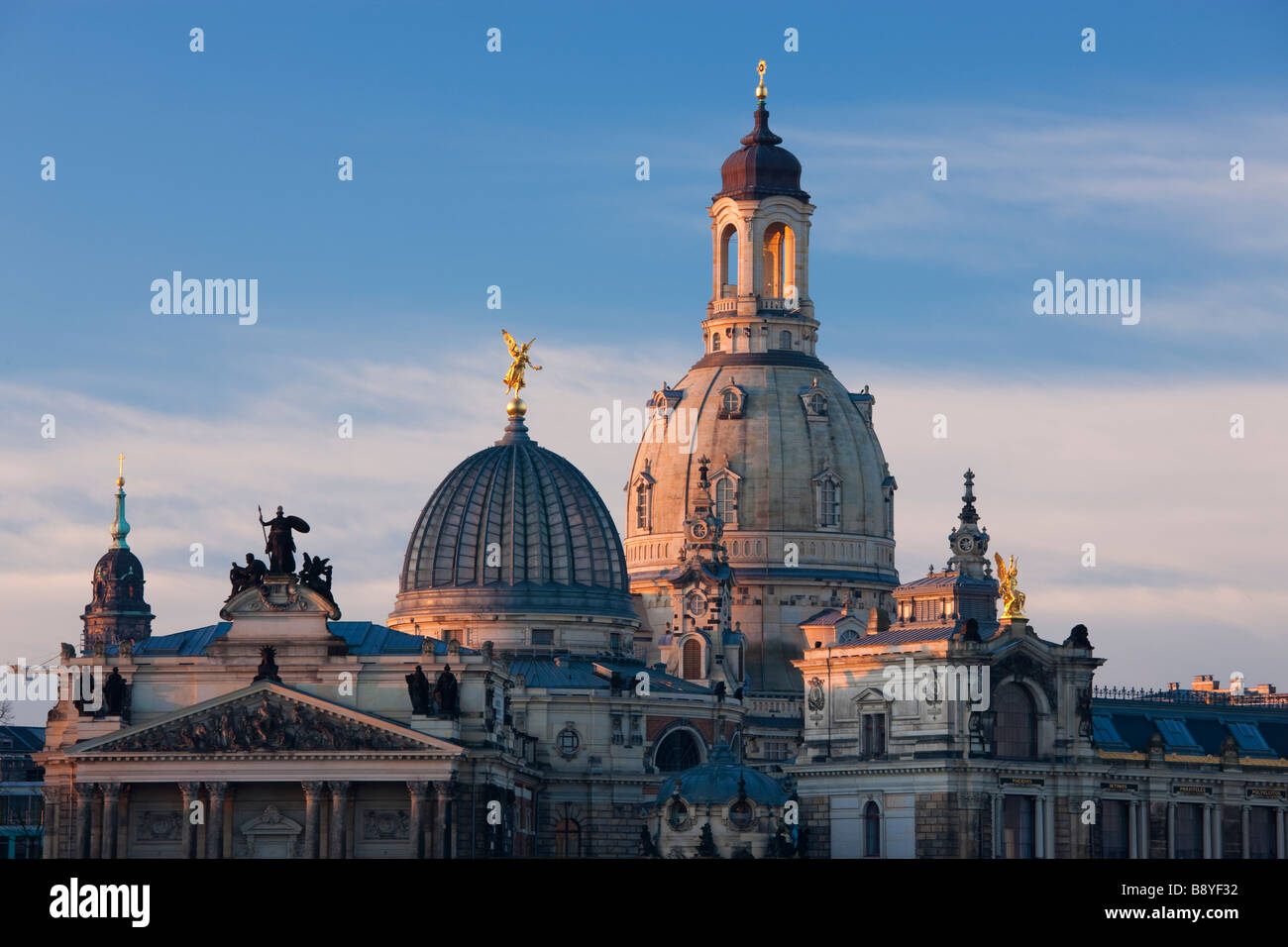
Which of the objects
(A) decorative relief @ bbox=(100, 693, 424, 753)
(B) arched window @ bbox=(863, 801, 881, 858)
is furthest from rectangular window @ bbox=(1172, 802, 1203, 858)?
(A) decorative relief @ bbox=(100, 693, 424, 753)

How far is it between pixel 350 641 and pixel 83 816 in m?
15.4

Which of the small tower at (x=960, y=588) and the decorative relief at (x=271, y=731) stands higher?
the small tower at (x=960, y=588)

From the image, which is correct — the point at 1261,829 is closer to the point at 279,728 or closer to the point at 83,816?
the point at 279,728

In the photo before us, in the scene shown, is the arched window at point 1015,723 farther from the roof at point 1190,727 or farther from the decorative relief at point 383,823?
the decorative relief at point 383,823

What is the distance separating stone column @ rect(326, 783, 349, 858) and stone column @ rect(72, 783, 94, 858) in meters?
11.0

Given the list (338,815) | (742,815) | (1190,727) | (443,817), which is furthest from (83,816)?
(1190,727)

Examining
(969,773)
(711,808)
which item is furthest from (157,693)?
(969,773)

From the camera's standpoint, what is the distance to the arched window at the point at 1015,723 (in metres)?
160

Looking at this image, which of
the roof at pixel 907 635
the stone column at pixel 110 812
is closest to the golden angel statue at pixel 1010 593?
the roof at pixel 907 635

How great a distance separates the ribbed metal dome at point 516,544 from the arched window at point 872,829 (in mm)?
25303

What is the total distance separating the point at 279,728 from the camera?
486 ft

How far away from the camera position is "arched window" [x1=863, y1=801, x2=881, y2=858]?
160 metres

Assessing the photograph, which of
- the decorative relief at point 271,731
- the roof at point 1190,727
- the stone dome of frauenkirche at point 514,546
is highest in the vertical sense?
the stone dome of frauenkirche at point 514,546
